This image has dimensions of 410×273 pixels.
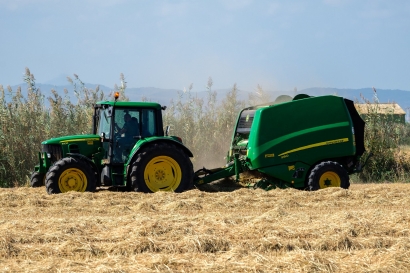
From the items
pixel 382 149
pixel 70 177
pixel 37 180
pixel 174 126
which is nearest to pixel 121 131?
pixel 70 177

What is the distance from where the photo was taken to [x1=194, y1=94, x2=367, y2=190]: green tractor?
1191cm

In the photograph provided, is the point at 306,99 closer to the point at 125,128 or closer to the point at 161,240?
the point at 125,128

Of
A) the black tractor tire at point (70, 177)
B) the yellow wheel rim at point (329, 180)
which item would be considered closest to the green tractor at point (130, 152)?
the black tractor tire at point (70, 177)

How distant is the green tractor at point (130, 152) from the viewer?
37.3 ft

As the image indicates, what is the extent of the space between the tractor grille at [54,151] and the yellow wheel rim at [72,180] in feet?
2.11

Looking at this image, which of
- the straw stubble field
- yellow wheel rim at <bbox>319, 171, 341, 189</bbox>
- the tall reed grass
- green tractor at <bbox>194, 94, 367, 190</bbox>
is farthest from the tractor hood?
the tall reed grass

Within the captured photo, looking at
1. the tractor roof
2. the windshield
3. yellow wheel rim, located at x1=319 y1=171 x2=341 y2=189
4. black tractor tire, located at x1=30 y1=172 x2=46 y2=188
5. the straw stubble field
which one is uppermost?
the tractor roof

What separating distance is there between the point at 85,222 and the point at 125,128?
3.82 m

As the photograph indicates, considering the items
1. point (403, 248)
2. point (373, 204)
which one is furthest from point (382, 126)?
point (403, 248)

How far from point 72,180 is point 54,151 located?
0.88 meters

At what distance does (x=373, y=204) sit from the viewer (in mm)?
10320

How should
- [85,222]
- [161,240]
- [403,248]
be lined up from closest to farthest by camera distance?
[403,248] → [161,240] → [85,222]

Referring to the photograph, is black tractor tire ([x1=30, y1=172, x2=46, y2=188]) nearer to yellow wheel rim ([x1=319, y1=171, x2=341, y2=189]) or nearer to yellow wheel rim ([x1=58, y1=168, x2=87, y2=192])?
yellow wheel rim ([x1=58, y1=168, x2=87, y2=192])

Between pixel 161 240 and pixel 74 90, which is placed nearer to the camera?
pixel 161 240
